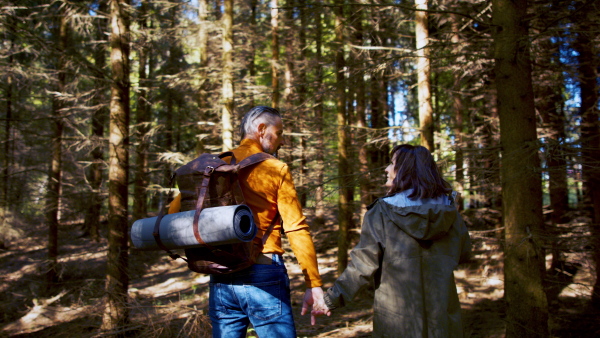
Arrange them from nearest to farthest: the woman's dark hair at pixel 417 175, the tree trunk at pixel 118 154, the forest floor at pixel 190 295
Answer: the woman's dark hair at pixel 417 175
the forest floor at pixel 190 295
the tree trunk at pixel 118 154

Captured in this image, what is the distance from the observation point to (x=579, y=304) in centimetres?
955

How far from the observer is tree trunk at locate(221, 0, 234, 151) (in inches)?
455

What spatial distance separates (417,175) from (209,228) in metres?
1.38

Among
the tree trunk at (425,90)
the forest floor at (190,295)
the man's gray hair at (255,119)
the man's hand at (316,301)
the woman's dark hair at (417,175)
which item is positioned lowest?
the forest floor at (190,295)

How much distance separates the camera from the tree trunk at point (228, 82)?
11.6 metres

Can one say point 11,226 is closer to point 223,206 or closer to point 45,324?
point 45,324

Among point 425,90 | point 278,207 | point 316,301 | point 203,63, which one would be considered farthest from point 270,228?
point 203,63

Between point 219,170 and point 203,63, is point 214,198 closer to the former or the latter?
point 219,170

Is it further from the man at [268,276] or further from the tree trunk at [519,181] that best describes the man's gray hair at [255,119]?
the tree trunk at [519,181]

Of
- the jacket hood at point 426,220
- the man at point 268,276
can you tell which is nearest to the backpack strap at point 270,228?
the man at point 268,276

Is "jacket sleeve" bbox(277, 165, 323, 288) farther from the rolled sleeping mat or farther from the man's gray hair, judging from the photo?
the man's gray hair

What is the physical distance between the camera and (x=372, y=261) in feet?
9.06

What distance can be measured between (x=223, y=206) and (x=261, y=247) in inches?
15.2

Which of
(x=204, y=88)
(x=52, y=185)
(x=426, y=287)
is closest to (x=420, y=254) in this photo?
(x=426, y=287)
